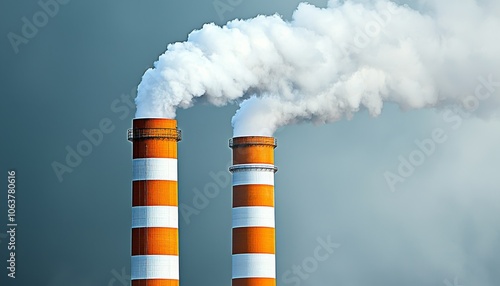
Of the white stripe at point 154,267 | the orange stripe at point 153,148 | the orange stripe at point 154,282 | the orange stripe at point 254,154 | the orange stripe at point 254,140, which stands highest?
the orange stripe at point 254,140

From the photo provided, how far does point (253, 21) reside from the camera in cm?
5272

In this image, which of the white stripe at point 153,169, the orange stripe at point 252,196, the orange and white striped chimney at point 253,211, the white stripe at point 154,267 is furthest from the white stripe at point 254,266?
the white stripe at point 153,169

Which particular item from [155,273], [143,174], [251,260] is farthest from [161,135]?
[251,260]

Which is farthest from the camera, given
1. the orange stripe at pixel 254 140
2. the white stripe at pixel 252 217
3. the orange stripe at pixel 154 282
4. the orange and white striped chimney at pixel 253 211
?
the orange stripe at pixel 254 140

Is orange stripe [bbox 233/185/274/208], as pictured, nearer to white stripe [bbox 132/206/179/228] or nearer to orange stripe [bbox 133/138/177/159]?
orange stripe [bbox 133/138/177/159]

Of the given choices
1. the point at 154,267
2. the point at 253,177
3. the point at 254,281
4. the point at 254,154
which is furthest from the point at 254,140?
the point at 154,267

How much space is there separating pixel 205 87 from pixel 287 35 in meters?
4.01

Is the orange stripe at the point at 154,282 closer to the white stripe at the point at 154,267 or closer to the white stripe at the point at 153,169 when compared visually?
the white stripe at the point at 154,267

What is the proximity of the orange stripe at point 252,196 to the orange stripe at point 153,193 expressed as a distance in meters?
7.64

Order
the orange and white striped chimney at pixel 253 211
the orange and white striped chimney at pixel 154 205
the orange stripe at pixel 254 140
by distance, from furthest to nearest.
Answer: the orange stripe at pixel 254 140 < the orange and white striped chimney at pixel 253 211 < the orange and white striped chimney at pixel 154 205

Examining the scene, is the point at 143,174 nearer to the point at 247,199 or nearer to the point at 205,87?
the point at 205,87

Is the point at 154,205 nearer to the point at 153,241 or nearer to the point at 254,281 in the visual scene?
the point at 153,241

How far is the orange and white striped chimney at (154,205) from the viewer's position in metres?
50.2

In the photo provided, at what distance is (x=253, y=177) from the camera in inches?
2283
